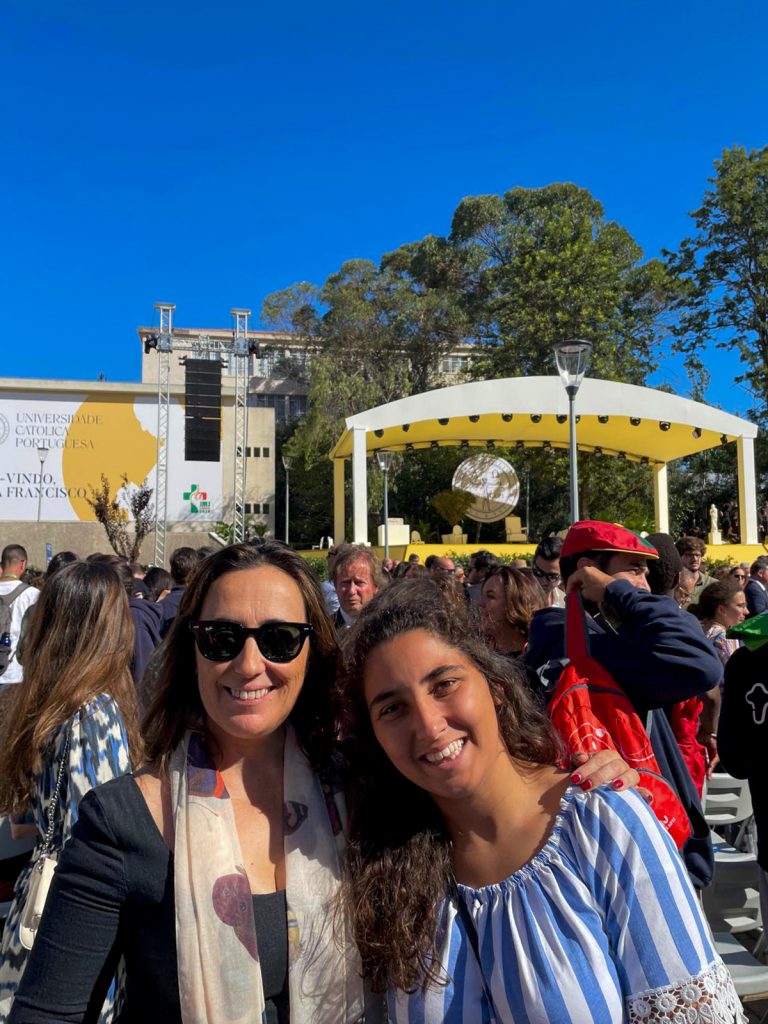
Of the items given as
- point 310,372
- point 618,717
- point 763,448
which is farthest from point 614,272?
point 618,717

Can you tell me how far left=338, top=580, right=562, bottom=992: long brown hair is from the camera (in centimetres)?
138

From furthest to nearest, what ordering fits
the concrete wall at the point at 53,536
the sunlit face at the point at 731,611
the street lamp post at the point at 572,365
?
the concrete wall at the point at 53,536
the street lamp post at the point at 572,365
the sunlit face at the point at 731,611

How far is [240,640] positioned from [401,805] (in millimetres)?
452

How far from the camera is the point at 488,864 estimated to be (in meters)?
A: 1.44

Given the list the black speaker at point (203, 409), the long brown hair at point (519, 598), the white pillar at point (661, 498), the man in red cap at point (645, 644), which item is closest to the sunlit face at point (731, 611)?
the long brown hair at point (519, 598)

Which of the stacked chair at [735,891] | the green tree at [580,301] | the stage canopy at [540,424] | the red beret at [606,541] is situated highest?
the green tree at [580,301]

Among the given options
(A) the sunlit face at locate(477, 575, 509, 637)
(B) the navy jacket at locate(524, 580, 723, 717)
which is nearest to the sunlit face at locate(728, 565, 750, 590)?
(A) the sunlit face at locate(477, 575, 509, 637)

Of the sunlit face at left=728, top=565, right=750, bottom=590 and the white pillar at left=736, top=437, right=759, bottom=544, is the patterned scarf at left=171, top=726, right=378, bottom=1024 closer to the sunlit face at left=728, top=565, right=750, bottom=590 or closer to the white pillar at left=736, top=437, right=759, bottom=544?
the sunlit face at left=728, top=565, right=750, bottom=590

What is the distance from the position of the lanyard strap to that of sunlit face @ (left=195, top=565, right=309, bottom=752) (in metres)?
0.45

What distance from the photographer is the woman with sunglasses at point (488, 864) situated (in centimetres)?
126

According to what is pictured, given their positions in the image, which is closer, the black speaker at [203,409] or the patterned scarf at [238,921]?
the patterned scarf at [238,921]

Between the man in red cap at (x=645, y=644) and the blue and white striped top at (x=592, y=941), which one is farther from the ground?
the man in red cap at (x=645, y=644)

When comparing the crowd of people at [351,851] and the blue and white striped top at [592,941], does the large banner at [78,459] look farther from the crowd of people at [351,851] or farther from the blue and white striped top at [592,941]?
the blue and white striped top at [592,941]

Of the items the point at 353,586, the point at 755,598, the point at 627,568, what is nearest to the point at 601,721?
the point at 627,568
